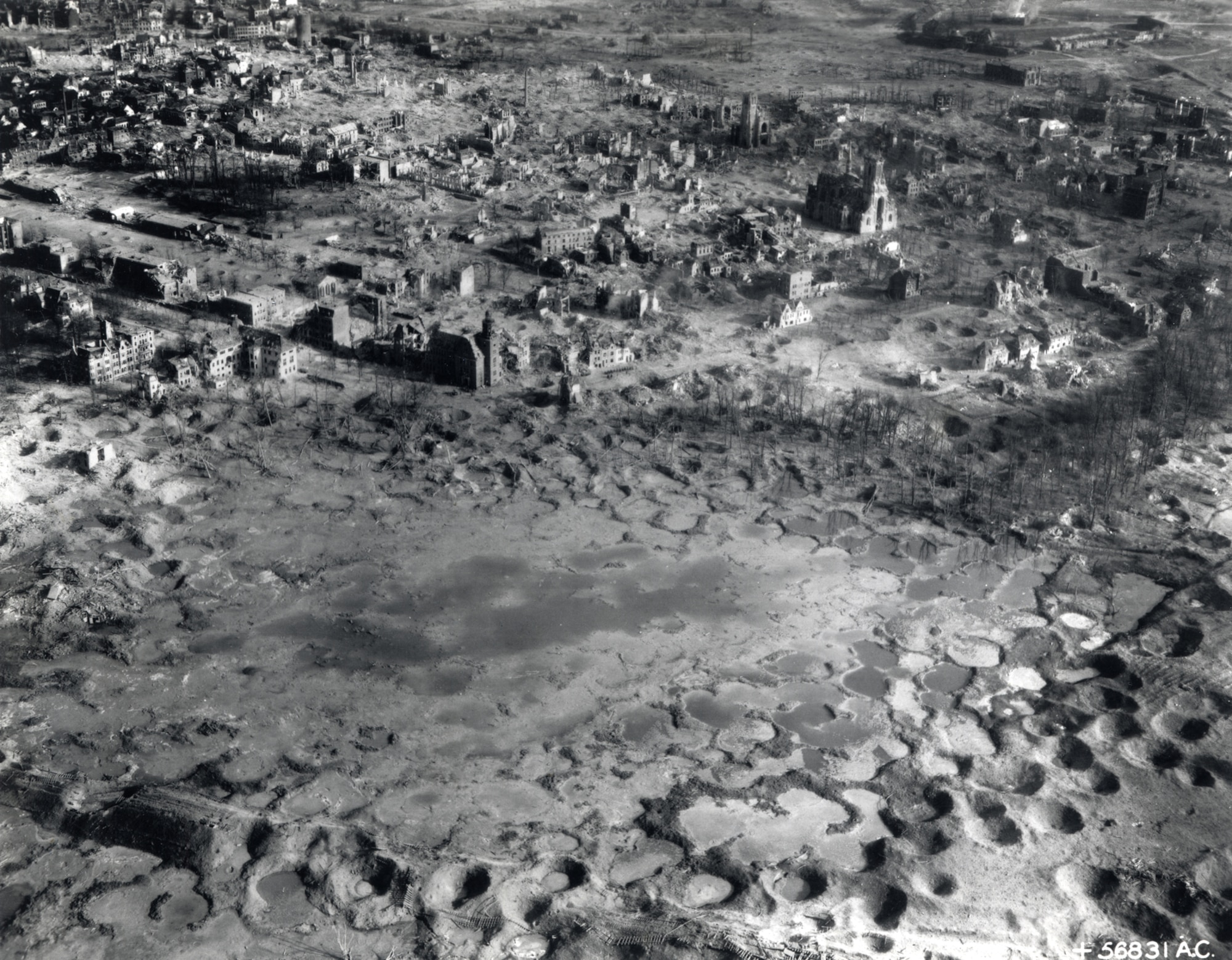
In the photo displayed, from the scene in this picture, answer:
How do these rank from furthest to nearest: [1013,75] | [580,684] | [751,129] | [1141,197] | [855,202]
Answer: [1013,75] → [751,129] → [1141,197] → [855,202] → [580,684]

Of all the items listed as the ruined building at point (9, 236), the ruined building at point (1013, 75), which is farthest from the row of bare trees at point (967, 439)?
the ruined building at point (1013, 75)

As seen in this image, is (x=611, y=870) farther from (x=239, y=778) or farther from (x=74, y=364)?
(x=74, y=364)

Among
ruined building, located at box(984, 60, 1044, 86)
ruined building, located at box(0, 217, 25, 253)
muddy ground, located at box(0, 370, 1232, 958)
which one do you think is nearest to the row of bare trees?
muddy ground, located at box(0, 370, 1232, 958)

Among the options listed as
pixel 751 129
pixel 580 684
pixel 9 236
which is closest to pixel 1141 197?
pixel 751 129

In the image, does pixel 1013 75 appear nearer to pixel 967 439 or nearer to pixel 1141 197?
pixel 1141 197

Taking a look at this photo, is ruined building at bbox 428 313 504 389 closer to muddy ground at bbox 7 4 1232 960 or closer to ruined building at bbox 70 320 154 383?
muddy ground at bbox 7 4 1232 960

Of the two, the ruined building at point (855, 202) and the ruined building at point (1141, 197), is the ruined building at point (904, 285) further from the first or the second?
the ruined building at point (1141, 197)
